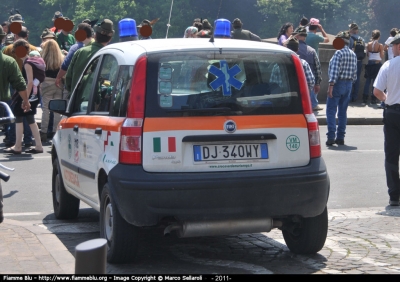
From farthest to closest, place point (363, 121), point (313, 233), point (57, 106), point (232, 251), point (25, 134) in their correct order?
point (363, 121) → point (25, 134) → point (57, 106) → point (232, 251) → point (313, 233)

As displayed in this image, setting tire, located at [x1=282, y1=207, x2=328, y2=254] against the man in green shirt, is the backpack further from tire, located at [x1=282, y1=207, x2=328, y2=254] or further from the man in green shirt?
tire, located at [x1=282, y1=207, x2=328, y2=254]

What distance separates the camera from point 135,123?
5754mm

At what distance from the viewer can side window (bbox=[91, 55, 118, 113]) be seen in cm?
637

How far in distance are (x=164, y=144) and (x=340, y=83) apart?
8831 millimetres

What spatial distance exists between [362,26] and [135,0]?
3103cm

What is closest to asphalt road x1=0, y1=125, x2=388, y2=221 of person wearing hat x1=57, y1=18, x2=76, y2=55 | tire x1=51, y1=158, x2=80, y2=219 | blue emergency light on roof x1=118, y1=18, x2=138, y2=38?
tire x1=51, y1=158, x2=80, y2=219

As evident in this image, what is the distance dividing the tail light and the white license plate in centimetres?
40

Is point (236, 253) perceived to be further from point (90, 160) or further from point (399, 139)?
point (399, 139)

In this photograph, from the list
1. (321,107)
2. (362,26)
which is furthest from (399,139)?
(362,26)

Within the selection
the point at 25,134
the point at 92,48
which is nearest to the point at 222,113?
the point at 92,48

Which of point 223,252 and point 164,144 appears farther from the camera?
point 223,252

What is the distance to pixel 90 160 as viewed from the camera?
6.60m

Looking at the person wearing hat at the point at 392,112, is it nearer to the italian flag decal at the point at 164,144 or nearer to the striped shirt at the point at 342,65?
the italian flag decal at the point at 164,144

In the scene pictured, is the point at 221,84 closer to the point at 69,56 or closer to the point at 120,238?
the point at 120,238
